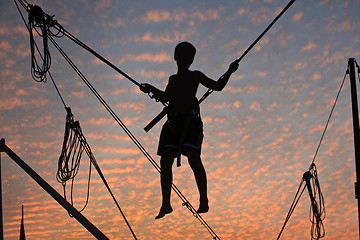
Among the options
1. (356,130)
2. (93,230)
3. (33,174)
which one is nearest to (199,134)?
(93,230)

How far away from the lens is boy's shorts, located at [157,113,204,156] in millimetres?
9125

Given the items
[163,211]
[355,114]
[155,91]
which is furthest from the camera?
[355,114]

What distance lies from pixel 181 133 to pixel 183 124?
A: 0.50 ft

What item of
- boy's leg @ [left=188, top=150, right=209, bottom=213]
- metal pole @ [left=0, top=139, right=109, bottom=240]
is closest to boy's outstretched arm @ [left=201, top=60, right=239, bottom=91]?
boy's leg @ [left=188, top=150, right=209, bottom=213]

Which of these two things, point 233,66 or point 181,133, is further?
point 181,133

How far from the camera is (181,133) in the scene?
9.16 metres

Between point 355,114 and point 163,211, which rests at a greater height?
point 355,114

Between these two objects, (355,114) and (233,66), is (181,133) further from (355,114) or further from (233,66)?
(355,114)

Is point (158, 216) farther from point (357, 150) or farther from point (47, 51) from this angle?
point (357, 150)

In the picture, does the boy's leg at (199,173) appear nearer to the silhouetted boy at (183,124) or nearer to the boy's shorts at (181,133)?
the silhouetted boy at (183,124)

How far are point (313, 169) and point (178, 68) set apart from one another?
1164cm

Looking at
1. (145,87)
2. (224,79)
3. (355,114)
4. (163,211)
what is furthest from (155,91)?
(355,114)

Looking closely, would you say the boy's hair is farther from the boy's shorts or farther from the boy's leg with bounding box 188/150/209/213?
the boy's leg with bounding box 188/150/209/213

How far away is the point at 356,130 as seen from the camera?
74.3ft
